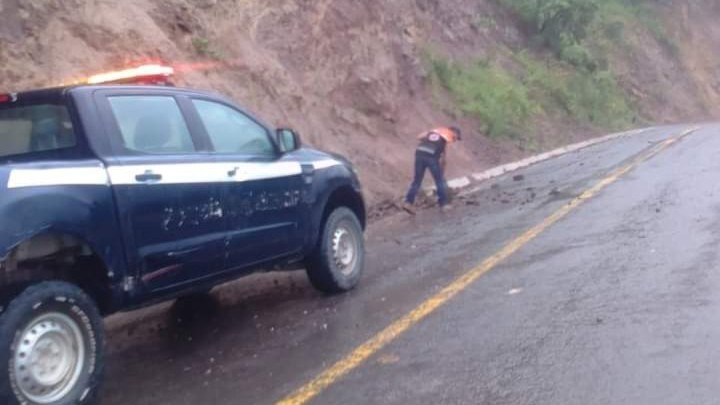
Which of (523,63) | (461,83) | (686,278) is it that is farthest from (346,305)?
(523,63)

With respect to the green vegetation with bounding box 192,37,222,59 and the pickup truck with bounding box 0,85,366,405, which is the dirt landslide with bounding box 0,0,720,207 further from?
the pickup truck with bounding box 0,85,366,405

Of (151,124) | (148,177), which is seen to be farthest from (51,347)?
(151,124)

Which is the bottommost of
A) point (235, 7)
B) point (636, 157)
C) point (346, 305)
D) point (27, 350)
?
point (636, 157)

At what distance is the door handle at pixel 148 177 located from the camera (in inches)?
275

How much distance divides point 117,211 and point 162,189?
0.48 m

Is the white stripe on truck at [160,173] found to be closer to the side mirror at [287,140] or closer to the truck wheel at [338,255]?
the side mirror at [287,140]

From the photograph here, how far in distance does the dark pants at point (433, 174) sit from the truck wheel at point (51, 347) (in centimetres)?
1073

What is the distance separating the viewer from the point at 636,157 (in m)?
22.8

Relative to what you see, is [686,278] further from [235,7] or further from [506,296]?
[235,7]

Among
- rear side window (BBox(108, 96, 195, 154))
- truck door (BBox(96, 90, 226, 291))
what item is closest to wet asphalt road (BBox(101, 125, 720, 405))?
truck door (BBox(96, 90, 226, 291))

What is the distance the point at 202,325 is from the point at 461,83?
20661 mm

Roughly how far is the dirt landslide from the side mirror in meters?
4.82

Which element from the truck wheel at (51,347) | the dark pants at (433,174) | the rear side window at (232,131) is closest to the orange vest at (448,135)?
the dark pants at (433,174)

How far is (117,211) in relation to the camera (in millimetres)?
6742
